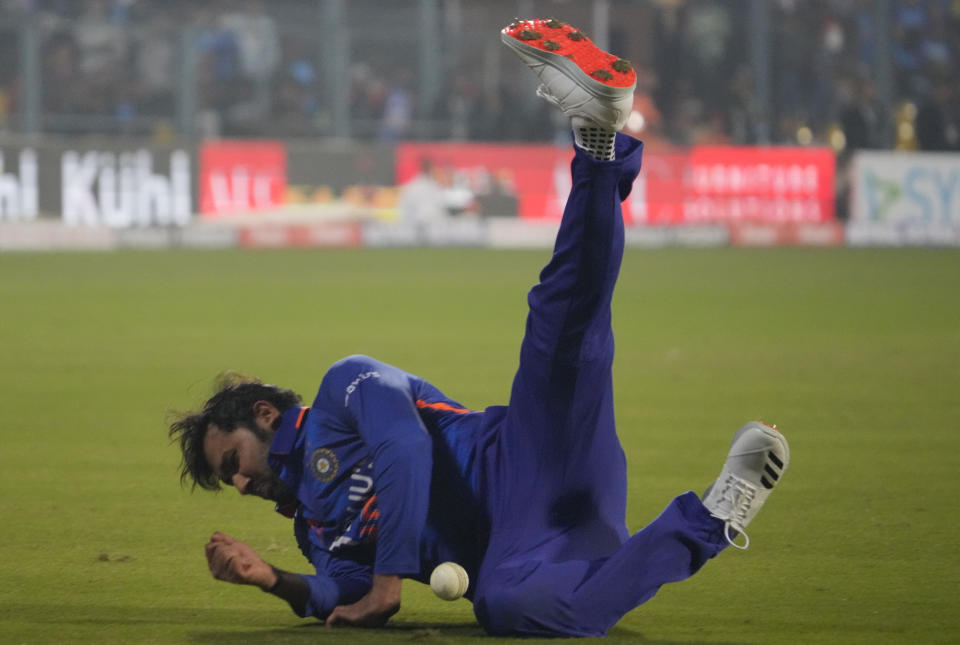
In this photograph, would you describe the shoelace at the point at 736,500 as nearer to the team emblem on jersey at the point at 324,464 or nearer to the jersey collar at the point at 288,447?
the team emblem on jersey at the point at 324,464

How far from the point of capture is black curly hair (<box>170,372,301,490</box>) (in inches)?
172

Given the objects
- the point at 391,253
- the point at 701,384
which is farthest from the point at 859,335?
the point at 391,253

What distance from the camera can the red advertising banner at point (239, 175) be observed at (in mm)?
24812

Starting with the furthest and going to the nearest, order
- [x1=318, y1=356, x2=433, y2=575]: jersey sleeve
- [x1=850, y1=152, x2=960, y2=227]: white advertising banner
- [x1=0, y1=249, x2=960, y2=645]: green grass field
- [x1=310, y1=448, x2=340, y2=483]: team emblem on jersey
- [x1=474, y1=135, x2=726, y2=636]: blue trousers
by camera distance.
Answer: [x1=850, y1=152, x2=960, y2=227]: white advertising banner, [x1=0, y1=249, x2=960, y2=645]: green grass field, [x1=310, y1=448, x2=340, y2=483]: team emblem on jersey, [x1=474, y1=135, x2=726, y2=636]: blue trousers, [x1=318, y1=356, x2=433, y2=575]: jersey sleeve

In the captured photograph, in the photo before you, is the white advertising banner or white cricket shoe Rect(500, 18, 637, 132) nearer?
white cricket shoe Rect(500, 18, 637, 132)

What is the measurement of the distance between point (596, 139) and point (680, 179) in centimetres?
2203

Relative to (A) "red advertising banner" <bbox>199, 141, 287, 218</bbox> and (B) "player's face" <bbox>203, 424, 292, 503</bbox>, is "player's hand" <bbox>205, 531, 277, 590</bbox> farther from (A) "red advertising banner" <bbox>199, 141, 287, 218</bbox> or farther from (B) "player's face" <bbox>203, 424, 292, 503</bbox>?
(A) "red advertising banner" <bbox>199, 141, 287, 218</bbox>

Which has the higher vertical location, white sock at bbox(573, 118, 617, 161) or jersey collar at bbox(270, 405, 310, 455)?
white sock at bbox(573, 118, 617, 161)

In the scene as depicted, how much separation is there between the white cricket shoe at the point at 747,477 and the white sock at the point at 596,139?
894 millimetres

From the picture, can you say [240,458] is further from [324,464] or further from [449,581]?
[449,581]

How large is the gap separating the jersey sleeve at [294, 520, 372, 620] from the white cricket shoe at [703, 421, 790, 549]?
105 centimetres

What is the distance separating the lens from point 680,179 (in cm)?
2603

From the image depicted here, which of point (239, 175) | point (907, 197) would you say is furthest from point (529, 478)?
point (907, 197)

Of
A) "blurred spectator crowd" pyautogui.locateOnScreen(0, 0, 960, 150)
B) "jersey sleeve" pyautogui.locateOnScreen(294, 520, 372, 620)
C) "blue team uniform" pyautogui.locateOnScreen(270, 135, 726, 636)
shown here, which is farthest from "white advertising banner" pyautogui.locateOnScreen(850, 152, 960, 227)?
"jersey sleeve" pyautogui.locateOnScreen(294, 520, 372, 620)
